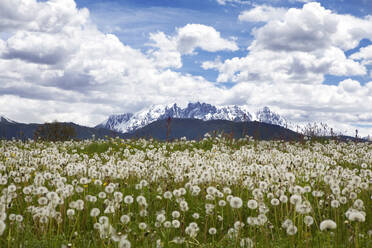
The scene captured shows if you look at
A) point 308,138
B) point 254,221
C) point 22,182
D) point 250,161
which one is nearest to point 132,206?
point 22,182

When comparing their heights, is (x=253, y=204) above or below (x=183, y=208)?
above

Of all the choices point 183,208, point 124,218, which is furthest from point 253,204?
point 124,218

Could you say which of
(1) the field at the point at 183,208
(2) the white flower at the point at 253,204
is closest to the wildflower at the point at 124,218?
(1) the field at the point at 183,208

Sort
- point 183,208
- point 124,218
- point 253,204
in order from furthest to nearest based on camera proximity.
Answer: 1. point 183,208
2. point 253,204
3. point 124,218

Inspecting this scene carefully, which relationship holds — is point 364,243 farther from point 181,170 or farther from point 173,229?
point 181,170

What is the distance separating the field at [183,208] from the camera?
4328mm

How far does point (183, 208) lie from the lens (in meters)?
5.03

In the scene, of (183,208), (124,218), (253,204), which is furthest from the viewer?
(183,208)

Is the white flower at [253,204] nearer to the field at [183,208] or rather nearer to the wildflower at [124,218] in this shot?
the field at [183,208]

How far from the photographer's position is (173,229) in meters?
5.31

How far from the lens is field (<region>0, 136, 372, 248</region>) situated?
4328mm

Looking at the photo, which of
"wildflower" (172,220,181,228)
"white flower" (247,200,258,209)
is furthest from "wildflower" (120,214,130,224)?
"white flower" (247,200,258,209)

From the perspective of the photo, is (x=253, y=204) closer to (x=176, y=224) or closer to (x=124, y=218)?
(x=176, y=224)

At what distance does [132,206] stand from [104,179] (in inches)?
53.6
